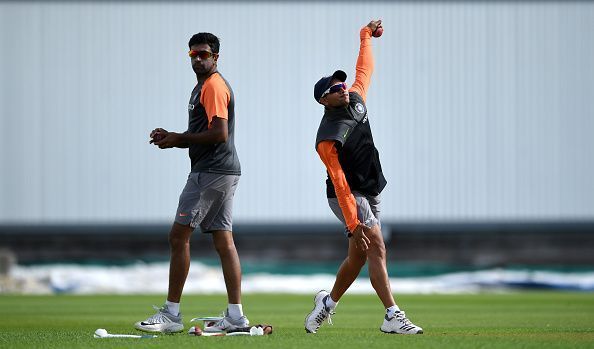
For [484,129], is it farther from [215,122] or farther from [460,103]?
[215,122]

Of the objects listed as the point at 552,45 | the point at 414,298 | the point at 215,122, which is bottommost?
the point at 414,298

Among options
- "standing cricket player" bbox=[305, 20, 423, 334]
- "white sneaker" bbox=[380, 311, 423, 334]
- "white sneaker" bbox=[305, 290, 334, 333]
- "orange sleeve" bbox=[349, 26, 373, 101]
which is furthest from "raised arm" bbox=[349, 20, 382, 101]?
"white sneaker" bbox=[380, 311, 423, 334]

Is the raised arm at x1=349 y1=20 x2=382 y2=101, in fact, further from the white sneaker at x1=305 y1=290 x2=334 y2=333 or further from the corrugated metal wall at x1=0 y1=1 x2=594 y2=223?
the corrugated metal wall at x1=0 y1=1 x2=594 y2=223

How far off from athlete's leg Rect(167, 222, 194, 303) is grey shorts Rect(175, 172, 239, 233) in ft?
0.23

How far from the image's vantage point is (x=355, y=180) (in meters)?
8.67

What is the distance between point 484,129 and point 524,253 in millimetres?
2846

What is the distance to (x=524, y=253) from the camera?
87.6ft

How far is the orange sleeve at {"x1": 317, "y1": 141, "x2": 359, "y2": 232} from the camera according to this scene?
843 centimetres

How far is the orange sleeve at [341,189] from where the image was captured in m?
8.43

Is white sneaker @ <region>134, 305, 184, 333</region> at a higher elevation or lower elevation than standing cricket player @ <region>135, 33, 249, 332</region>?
lower

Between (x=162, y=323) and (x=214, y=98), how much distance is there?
1613mm

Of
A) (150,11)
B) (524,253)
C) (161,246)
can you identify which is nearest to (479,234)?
(524,253)

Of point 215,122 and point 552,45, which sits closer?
point 215,122

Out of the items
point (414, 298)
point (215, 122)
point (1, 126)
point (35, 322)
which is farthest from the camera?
point (1, 126)
